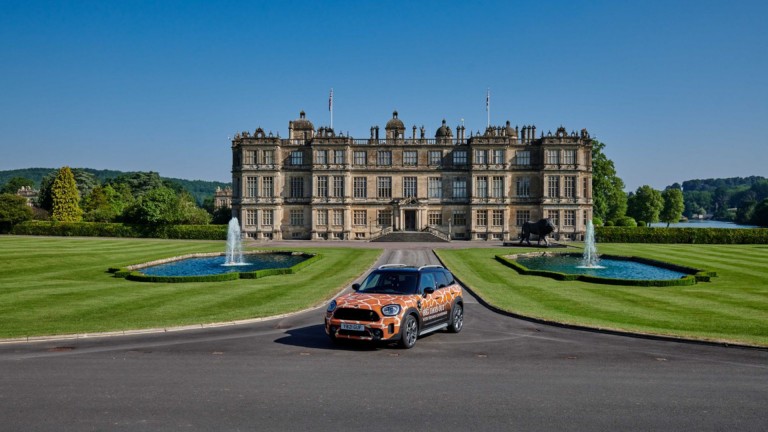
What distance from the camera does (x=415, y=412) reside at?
10.8m

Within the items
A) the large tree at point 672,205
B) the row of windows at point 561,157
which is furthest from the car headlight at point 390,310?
the large tree at point 672,205

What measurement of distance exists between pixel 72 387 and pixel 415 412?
25.1 feet

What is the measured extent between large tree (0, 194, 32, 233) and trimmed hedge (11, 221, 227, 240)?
1054mm

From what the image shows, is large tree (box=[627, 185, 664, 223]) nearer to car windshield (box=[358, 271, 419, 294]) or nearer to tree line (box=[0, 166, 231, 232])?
tree line (box=[0, 166, 231, 232])

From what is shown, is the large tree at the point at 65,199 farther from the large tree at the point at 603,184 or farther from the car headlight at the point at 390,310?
the car headlight at the point at 390,310

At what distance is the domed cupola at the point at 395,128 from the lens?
83181 mm

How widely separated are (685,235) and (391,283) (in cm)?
6576

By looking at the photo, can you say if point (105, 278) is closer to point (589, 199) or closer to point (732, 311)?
point (732, 311)

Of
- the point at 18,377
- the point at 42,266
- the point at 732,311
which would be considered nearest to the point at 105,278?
the point at 42,266

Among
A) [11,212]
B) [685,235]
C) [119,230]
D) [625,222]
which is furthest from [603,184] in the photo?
[11,212]

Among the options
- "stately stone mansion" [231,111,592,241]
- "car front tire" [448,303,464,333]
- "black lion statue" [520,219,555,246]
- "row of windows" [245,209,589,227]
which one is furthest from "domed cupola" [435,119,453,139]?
"car front tire" [448,303,464,333]

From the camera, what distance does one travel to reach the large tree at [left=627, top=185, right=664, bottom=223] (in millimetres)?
106375

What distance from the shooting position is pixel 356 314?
15.8 m

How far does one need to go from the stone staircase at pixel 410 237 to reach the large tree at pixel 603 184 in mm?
32840
